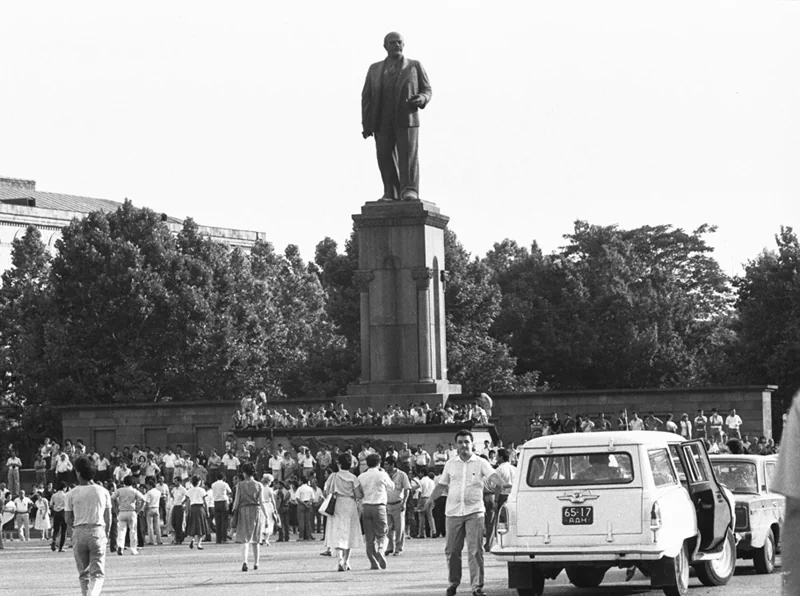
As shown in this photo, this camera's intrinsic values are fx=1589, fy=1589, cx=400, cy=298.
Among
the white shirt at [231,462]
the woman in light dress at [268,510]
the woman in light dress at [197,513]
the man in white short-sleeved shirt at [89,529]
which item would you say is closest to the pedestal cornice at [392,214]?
the white shirt at [231,462]

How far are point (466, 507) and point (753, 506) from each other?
170 inches

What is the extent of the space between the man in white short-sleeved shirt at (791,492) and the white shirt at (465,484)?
43.9 ft

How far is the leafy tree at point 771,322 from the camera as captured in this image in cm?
6512

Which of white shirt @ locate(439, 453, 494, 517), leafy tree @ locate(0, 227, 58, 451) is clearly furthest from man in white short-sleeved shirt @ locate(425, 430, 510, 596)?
leafy tree @ locate(0, 227, 58, 451)

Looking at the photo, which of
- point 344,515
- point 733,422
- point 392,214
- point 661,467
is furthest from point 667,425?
point 661,467

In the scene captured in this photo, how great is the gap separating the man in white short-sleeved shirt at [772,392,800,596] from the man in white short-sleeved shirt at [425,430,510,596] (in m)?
13.1

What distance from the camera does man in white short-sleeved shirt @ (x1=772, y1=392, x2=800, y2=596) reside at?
A: 319 cm

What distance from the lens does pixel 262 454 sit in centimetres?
4256

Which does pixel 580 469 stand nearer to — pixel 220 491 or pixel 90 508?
pixel 90 508

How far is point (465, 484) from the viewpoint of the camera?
16.7 metres

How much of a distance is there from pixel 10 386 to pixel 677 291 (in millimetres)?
33718

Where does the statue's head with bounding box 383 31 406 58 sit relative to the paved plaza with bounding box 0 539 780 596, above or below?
above

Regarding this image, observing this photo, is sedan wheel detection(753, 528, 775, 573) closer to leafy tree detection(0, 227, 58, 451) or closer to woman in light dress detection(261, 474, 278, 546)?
woman in light dress detection(261, 474, 278, 546)

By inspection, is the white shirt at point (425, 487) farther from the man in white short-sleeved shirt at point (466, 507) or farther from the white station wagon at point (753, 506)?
the man in white short-sleeved shirt at point (466, 507)
